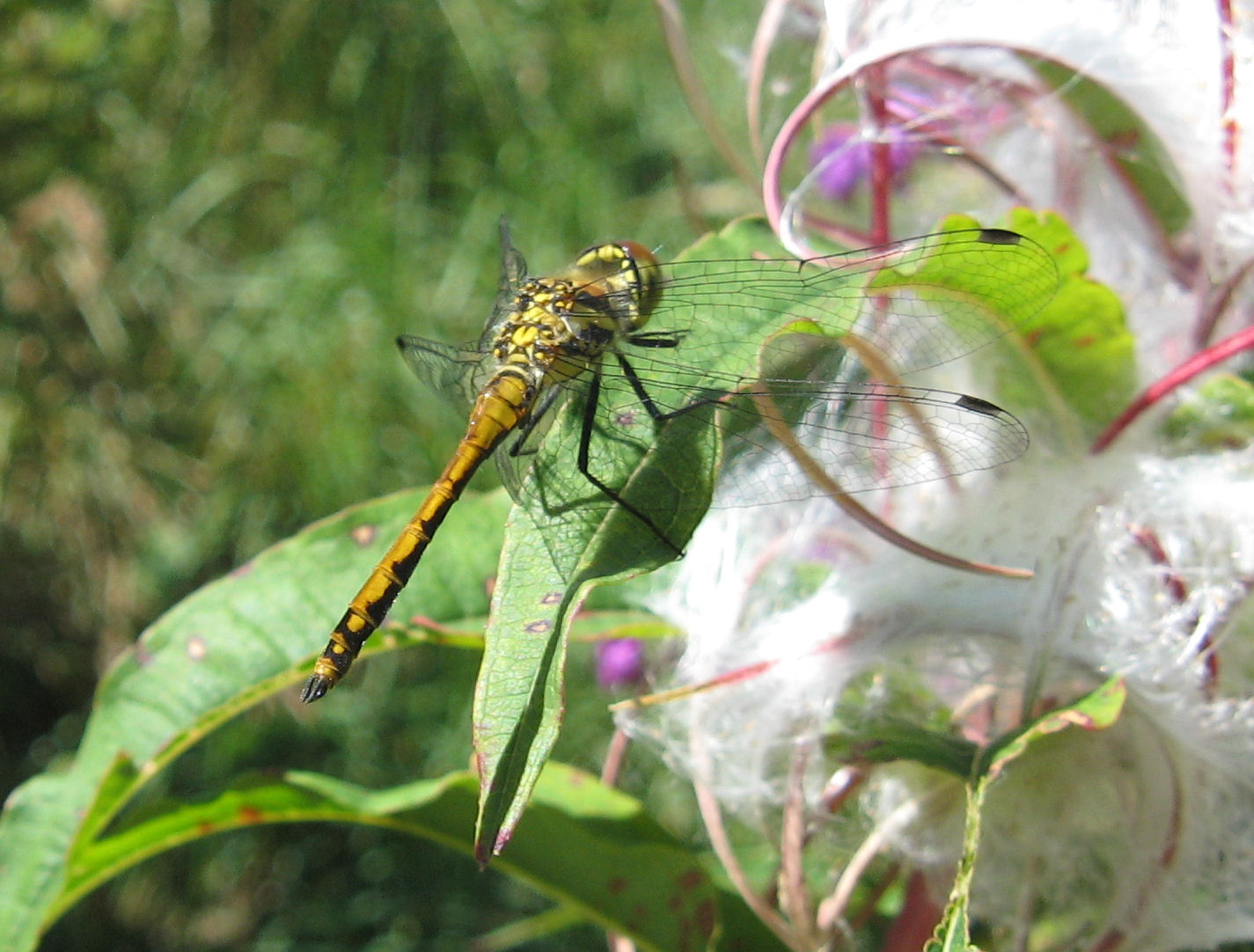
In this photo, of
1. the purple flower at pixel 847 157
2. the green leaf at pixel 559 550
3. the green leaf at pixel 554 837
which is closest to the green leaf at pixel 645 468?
the green leaf at pixel 559 550

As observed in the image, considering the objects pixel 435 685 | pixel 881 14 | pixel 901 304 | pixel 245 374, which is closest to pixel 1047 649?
pixel 901 304

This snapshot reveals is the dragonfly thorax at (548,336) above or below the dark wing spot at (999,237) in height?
below

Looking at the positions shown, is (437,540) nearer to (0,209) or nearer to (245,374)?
(245,374)

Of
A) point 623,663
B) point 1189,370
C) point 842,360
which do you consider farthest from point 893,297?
point 623,663

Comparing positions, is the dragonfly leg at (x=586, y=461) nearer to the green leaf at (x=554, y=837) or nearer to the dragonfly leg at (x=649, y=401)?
the dragonfly leg at (x=649, y=401)

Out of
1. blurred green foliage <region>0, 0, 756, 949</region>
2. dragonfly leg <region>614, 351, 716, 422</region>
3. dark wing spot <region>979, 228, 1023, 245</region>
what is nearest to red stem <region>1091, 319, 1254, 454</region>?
dark wing spot <region>979, 228, 1023, 245</region>

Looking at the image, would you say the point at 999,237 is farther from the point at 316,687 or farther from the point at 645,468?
the point at 316,687

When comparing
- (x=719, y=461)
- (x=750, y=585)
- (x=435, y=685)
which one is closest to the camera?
(x=719, y=461)
